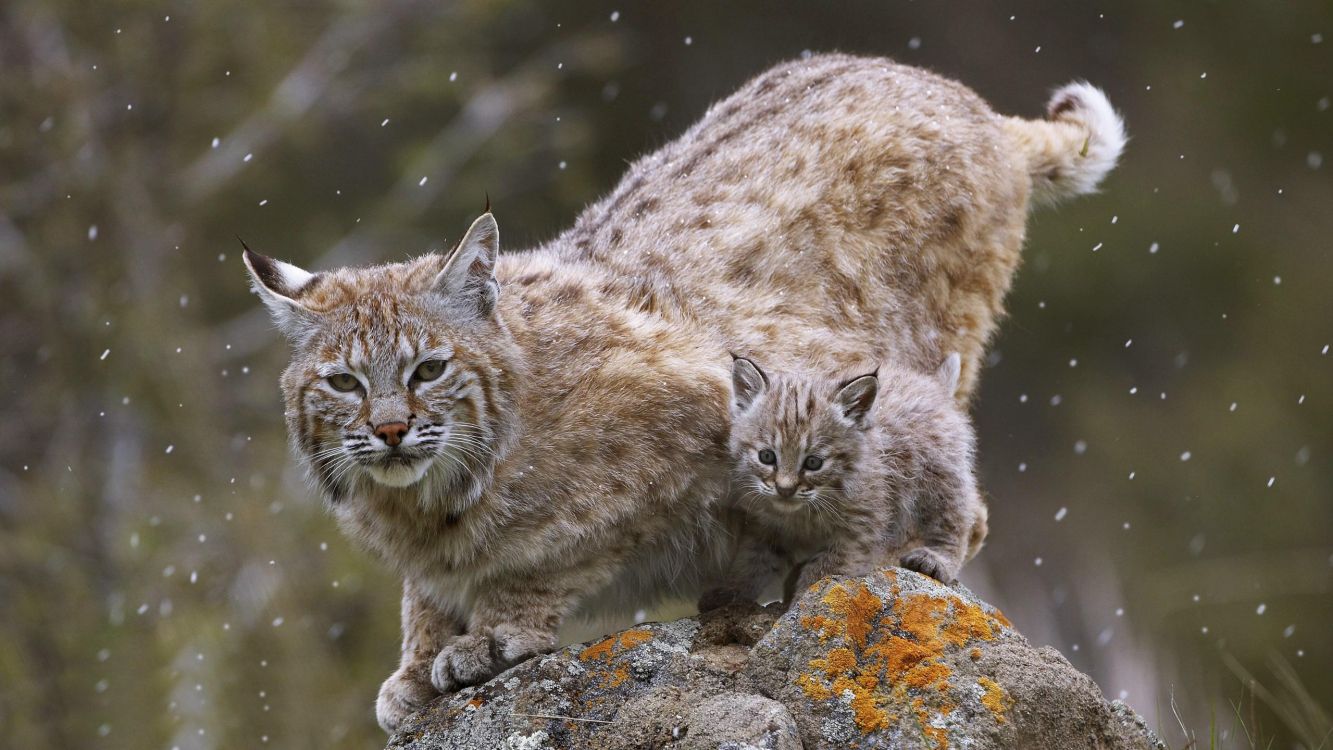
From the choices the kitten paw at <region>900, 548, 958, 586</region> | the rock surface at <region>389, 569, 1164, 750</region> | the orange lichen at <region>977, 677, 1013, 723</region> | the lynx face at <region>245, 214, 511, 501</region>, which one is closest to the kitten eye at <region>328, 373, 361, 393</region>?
the lynx face at <region>245, 214, 511, 501</region>

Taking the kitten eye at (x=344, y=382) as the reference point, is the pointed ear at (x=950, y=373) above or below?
below

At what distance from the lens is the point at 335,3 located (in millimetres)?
17109

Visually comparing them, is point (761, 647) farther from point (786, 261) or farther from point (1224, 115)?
point (1224, 115)

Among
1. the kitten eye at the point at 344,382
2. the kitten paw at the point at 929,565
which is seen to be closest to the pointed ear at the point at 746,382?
the kitten paw at the point at 929,565

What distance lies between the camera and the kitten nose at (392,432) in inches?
211

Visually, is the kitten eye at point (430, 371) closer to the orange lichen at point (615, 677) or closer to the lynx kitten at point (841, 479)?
the lynx kitten at point (841, 479)

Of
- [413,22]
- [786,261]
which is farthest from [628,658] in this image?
[413,22]

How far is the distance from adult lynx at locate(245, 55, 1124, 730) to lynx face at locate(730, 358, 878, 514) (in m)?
0.38

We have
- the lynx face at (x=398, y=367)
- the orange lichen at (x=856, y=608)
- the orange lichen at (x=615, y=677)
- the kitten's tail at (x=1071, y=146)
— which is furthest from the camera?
the kitten's tail at (x=1071, y=146)

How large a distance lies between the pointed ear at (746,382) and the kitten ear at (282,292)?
→ 1.44 meters

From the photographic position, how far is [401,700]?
19.3ft

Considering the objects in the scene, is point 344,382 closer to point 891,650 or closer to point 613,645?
point 613,645

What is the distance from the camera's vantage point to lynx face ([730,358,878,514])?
556 cm

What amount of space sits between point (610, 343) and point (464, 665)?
1290 millimetres
